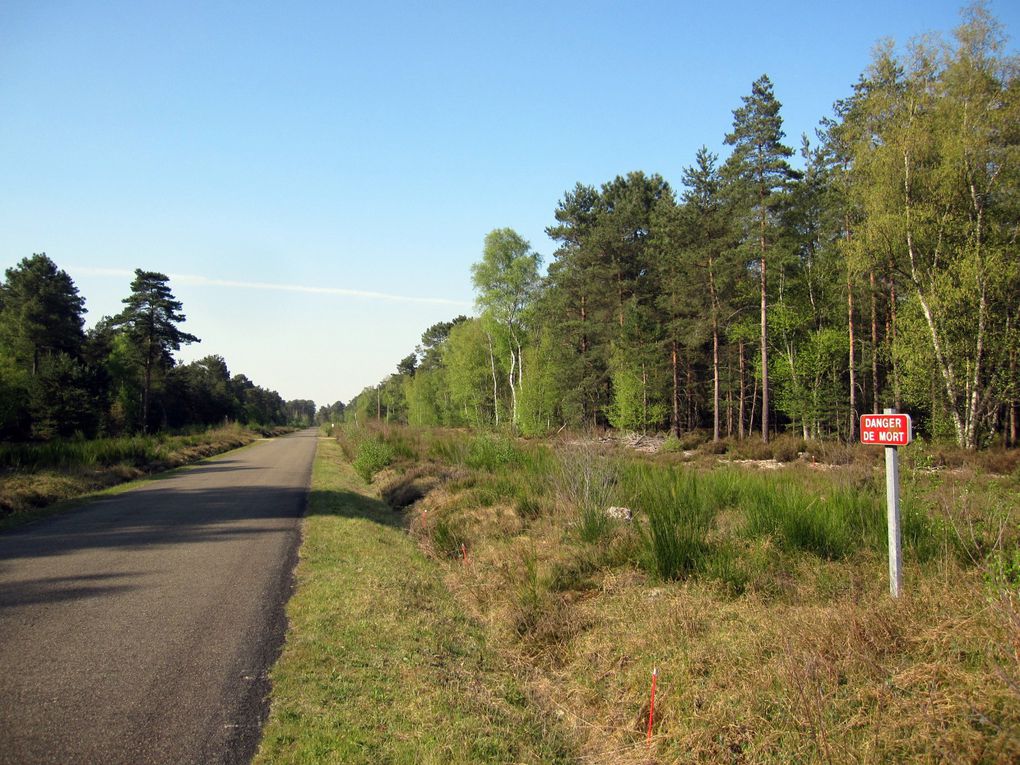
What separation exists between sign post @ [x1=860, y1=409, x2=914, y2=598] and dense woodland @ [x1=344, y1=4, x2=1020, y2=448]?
12.3 meters

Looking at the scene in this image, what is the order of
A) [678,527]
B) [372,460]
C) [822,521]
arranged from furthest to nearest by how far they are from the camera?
[372,460] → [678,527] → [822,521]

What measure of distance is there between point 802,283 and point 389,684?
106 ft

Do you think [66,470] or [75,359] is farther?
[75,359]

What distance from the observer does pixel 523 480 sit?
40.8 feet

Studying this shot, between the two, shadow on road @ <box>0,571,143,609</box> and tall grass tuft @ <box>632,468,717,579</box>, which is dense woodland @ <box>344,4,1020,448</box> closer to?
tall grass tuft @ <box>632,468,717,579</box>

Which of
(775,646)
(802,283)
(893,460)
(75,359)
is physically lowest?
(775,646)

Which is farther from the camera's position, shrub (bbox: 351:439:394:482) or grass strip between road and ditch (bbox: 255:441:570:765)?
shrub (bbox: 351:439:394:482)

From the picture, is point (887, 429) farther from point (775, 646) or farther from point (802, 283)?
point (802, 283)

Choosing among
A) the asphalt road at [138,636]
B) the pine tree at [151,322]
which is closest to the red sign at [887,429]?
the asphalt road at [138,636]

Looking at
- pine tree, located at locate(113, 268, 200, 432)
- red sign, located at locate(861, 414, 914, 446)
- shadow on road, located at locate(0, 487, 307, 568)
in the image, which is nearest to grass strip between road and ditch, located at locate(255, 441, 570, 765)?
shadow on road, located at locate(0, 487, 307, 568)

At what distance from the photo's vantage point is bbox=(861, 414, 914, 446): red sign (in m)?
4.98

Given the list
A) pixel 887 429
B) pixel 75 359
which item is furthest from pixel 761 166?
pixel 75 359

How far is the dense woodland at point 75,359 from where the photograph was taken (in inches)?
1200

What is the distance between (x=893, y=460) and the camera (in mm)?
5043
